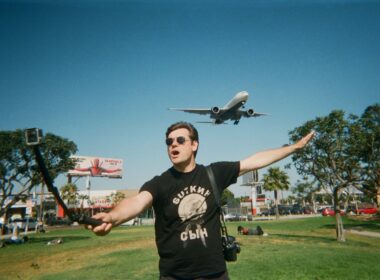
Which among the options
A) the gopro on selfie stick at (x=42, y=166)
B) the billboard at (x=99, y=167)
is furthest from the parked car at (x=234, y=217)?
the gopro on selfie stick at (x=42, y=166)

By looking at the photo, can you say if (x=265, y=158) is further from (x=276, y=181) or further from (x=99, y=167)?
(x=99, y=167)

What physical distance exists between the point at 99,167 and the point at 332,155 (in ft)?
272

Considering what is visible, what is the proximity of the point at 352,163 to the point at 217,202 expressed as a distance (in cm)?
2485

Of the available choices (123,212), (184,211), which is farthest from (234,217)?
(123,212)

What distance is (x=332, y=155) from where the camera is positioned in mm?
23453

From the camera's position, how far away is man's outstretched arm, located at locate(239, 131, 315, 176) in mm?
3834

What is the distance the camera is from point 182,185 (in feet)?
11.0

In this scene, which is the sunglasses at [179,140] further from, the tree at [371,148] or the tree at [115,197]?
the tree at [115,197]

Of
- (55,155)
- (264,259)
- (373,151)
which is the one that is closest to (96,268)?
(264,259)

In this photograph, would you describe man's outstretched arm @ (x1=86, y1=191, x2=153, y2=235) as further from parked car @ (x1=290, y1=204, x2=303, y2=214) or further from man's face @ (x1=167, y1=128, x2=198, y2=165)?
parked car @ (x1=290, y1=204, x2=303, y2=214)

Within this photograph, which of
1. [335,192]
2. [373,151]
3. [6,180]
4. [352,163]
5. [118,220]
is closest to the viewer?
[118,220]

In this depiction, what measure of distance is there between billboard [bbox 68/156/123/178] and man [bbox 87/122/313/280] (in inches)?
3676

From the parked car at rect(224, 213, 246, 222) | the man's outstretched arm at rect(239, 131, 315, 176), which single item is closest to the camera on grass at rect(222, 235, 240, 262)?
the man's outstretched arm at rect(239, 131, 315, 176)

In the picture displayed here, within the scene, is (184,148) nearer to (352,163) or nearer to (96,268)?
(96,268)
